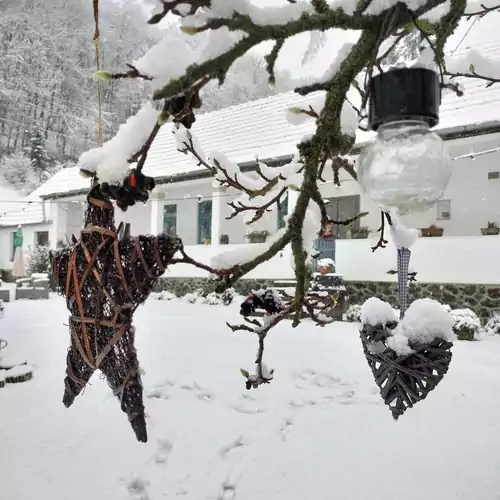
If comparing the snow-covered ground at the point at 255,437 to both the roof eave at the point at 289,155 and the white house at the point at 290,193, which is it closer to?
the white house at the point at 290,193

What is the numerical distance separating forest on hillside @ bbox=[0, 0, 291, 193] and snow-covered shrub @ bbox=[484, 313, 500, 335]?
2676 centimetres

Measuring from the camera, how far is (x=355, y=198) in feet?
38.7

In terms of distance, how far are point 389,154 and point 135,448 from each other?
3.93 metres

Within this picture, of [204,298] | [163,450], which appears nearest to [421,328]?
[163,450]

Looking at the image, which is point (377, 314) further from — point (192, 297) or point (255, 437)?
point (192, 297)

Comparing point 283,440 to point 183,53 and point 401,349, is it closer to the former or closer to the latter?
point 401,349

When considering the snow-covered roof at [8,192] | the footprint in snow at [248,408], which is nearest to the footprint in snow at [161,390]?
the footprint in snow at [248,408]

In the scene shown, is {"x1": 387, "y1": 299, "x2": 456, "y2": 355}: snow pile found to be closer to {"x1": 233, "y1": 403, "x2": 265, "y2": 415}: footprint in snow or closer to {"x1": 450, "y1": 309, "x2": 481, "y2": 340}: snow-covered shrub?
{"x1": 233, "y1": 403, "x2": 265, "y2": 415}: footprint in snow

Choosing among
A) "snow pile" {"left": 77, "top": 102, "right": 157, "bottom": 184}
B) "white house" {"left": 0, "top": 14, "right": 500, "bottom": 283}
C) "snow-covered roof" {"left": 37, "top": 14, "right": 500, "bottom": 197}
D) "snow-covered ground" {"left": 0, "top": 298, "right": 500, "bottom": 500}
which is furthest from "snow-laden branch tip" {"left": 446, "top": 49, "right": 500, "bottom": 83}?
"snow-covered roof" {"left": 37, "top": 14, "right": 500, "bottom": 197}

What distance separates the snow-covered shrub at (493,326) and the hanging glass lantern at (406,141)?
29.5ft

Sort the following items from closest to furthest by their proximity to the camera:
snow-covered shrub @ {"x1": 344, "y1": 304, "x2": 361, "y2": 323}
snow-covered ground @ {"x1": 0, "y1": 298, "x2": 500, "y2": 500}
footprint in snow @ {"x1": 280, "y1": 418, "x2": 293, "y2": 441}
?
snow-covered ground @ {"x1": 0, "y1": 298, "x2": 500, "y2": 500} → footprint in snow @ {"x1": 280, "y1": 418, "x2": 293, "y2": 441} → snow-covered shrub @ {"x1": 344, "y1": 304, "x2": 361, "y2": 323}

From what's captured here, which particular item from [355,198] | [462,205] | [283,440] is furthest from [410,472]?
[355,198]

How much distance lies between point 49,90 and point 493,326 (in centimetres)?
3838

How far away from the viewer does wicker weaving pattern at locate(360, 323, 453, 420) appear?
4.45 ft
